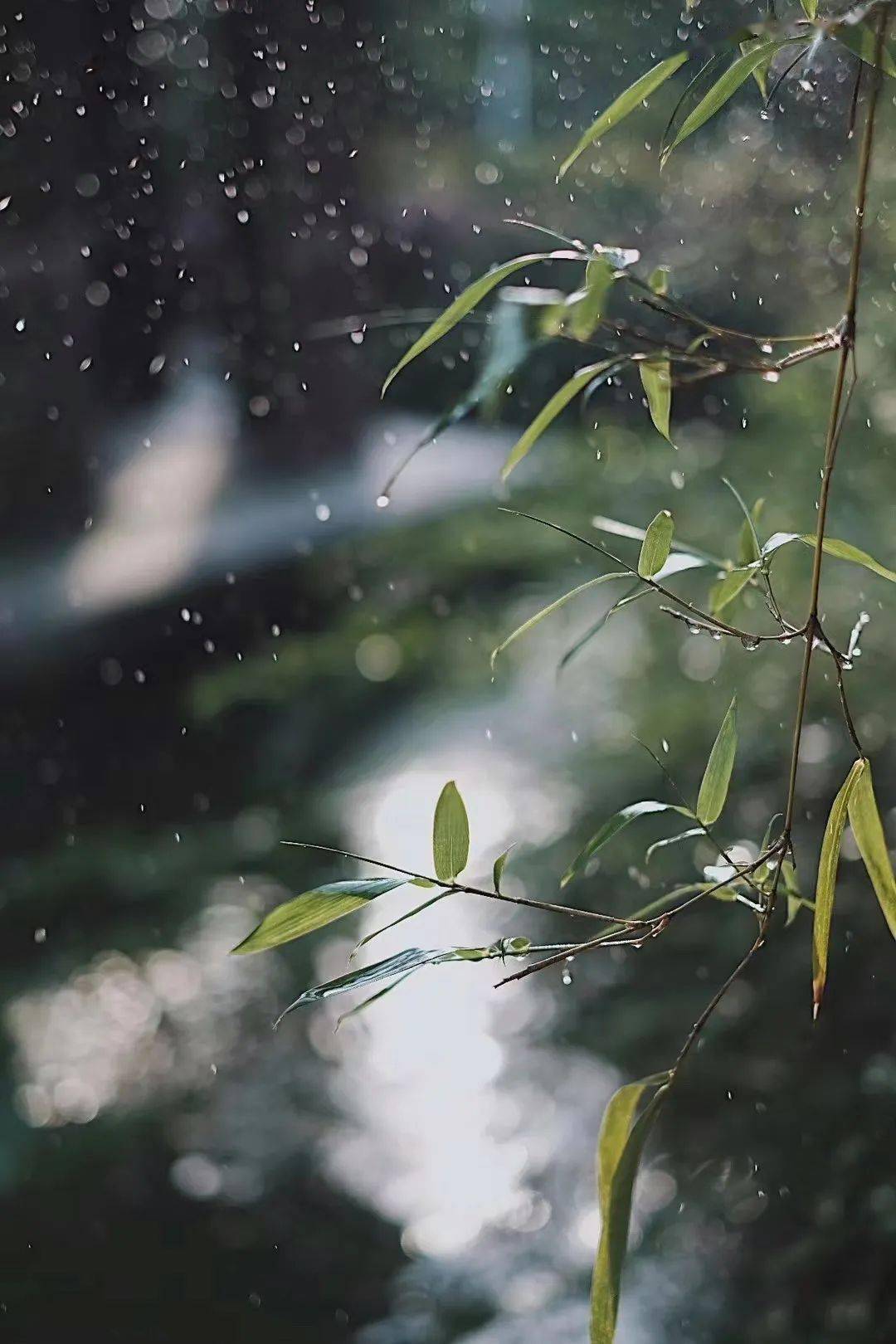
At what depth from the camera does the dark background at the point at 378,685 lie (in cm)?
121

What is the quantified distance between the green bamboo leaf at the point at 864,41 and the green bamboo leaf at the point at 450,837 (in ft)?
0.76

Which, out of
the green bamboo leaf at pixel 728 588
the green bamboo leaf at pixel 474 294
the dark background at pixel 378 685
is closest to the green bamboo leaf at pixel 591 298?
the green bamboo leaf at pixel 474 294

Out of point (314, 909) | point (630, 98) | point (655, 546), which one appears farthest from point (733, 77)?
point (314, 909)

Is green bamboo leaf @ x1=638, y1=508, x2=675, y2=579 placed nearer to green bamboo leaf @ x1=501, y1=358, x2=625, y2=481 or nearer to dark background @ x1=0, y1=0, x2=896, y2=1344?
green bamboo leaf @ x1=501, y1=358, x2=625, y2=481

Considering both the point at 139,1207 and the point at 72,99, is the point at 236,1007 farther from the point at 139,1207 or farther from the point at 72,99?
the point at 72,99

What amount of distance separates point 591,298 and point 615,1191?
24 centimetres

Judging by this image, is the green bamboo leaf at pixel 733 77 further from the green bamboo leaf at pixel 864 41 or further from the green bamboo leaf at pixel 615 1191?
the green bamboo leaf at pixel 615 1191

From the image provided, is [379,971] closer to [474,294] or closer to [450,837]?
[450,837]

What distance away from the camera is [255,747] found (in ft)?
6.69

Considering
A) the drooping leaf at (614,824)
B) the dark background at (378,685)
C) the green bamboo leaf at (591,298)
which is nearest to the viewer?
the green bamboo leaf at (591,298)

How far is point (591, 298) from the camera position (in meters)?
0.32

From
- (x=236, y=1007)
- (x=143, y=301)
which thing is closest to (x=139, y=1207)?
(x=236, y=1007)

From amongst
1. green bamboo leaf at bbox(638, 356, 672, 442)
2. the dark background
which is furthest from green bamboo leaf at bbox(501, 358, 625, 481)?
the dark background

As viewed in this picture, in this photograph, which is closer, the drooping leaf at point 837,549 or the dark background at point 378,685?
the drooping leaf at point 837,549
